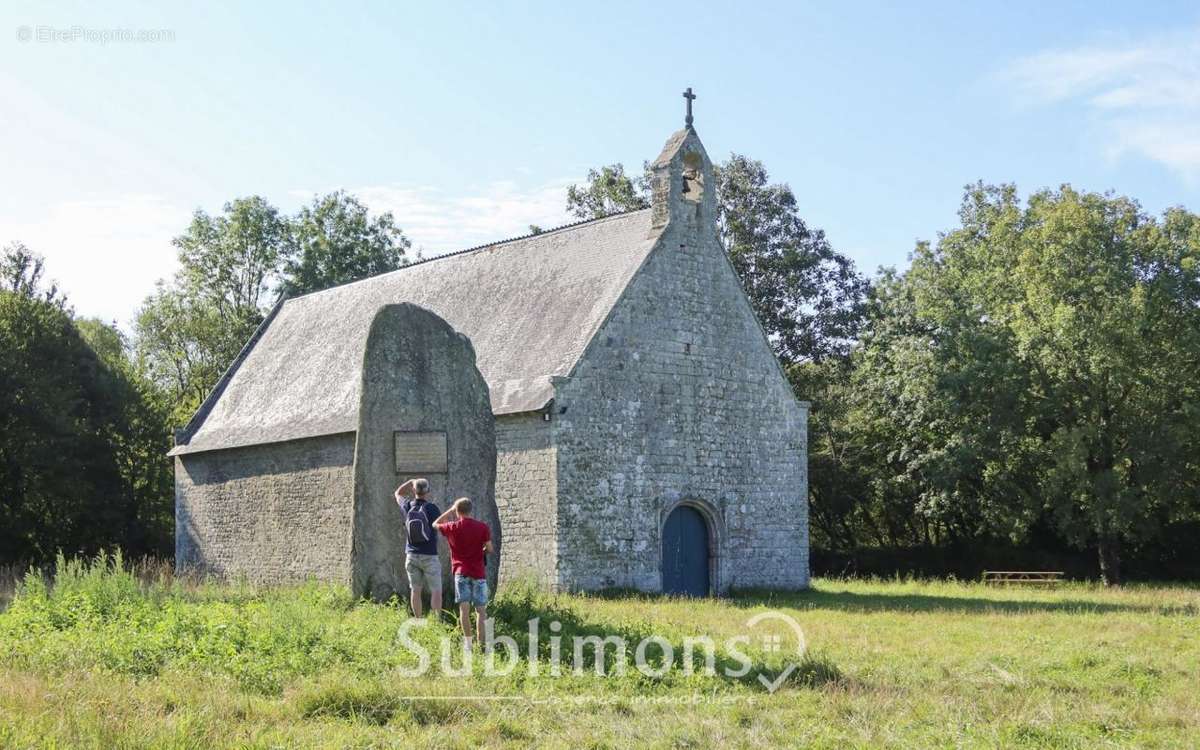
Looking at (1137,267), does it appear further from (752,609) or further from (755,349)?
(752,609)

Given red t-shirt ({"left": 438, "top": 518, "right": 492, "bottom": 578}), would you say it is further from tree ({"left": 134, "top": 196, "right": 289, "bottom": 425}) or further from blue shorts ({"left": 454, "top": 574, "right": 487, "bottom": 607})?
tree ({"left": 134, "top": 196, "right": 289, "bottom": 425})

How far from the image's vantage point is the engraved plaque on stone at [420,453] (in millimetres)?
14305

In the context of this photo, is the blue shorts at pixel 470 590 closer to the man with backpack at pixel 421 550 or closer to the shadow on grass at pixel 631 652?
the shadow on grass at pixel 631 652

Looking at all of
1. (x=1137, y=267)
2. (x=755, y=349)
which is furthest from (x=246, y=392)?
(x=1137, y=267)

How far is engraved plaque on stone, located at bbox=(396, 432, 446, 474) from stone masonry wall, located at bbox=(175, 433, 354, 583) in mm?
9019

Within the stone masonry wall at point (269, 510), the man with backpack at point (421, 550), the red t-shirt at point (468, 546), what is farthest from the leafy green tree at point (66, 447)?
the red t-shirt at point (468, 546)

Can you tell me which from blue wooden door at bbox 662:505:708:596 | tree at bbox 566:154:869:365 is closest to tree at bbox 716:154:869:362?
tree at bbox 566:154:869:365

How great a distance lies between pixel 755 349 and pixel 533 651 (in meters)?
14.7

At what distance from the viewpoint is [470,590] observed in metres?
12.0

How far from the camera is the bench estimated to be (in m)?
29.7

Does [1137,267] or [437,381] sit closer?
[437,381]

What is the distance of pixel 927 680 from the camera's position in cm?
1173

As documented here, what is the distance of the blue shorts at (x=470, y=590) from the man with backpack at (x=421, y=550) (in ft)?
4.05

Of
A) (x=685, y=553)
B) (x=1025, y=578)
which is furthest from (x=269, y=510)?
(x=1025, y=578)
